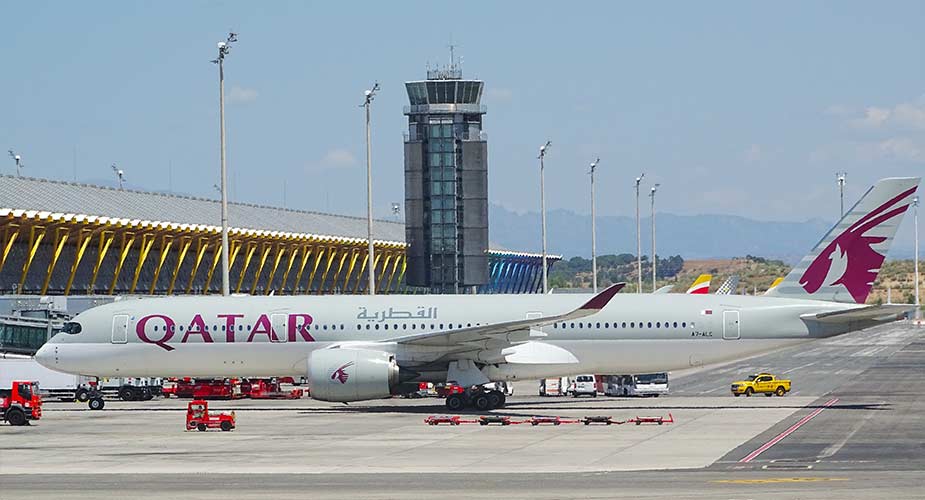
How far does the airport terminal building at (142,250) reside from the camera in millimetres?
76375

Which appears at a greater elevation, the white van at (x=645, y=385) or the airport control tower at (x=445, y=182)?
the airport control tower at (x=445, y=182)

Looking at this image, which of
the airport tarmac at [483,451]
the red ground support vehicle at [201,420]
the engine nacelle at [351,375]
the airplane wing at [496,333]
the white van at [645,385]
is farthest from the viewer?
the white van at [645,385]

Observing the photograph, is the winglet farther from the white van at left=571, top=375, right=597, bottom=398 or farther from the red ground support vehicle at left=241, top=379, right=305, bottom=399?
the red ground support vehicle at left=241, top=379, right=305, bottom=399

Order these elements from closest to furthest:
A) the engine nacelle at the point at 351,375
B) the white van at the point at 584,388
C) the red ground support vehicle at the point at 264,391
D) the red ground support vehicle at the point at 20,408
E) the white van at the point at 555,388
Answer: the red ground support vehicle at the point at 20,408 → the engine nacelle at the point at 351,375 → the red ground support vehicle at the point at 264,391 → the white van at the point at 584,388 → the white van at the point at 555,388

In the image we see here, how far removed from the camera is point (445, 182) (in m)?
115

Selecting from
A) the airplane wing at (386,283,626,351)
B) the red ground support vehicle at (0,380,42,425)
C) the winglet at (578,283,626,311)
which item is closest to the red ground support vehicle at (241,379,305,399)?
the airplane wing at (386,283,626,351)

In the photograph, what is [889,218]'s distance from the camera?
5222cm

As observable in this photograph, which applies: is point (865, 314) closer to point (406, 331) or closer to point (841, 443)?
point (841, 443)

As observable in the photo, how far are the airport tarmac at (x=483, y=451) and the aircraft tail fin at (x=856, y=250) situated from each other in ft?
13.9

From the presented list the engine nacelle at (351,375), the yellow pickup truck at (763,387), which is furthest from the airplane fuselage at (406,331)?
the yellow pickup truck at (763,387)

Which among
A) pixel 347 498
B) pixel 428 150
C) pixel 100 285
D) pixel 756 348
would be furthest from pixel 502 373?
pixel 428 150

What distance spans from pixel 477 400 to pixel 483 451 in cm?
1488

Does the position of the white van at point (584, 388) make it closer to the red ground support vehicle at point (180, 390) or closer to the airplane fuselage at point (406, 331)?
the airplane fuselage at point (406, 331)

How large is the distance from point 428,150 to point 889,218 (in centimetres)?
6572
